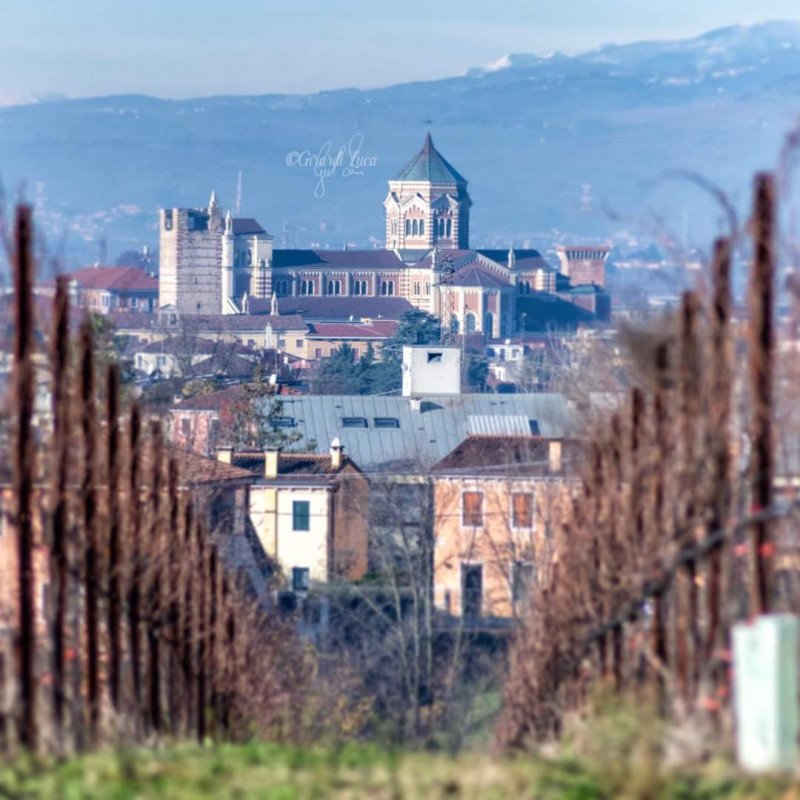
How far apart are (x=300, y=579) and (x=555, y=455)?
7003 mm

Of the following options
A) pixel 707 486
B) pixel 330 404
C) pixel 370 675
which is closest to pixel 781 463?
pixel 707 486

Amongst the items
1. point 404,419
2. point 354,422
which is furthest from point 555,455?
point 354,422

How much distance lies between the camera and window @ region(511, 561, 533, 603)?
127 feet

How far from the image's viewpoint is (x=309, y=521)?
48656mm

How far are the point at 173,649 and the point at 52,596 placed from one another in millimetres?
3324

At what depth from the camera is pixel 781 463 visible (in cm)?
1895

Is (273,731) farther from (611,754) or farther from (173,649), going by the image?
(611,754)

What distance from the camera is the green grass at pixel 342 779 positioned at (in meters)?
10.4

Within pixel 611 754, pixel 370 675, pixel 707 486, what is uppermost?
pixel 707 486

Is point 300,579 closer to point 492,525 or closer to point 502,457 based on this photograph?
point 492,525

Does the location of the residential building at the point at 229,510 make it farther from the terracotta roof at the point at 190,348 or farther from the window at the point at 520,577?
the terracotta roof at the point at 190,348

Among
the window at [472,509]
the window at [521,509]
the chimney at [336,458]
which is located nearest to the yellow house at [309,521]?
the chimney at [336,458]

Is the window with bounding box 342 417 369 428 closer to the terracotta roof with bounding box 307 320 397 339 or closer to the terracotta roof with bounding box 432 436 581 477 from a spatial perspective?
the terracotta roof with bounding box 432 436 581 477

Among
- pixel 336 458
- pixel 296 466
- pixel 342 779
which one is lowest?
pixel 342 779
